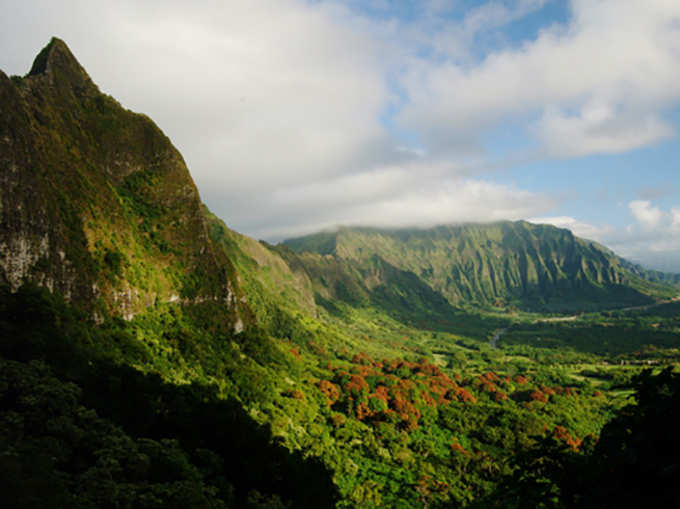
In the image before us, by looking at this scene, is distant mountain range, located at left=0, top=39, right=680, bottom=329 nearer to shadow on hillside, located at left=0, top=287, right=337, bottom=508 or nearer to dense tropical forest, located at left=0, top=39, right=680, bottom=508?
dense tropical forest, located at left=0, top=39, right=680, bottom=508

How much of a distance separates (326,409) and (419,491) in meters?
37.2

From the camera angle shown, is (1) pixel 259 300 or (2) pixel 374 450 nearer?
(2) pixel 374 450

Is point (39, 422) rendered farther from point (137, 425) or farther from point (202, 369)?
point (202, 369)

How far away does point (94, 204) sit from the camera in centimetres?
8281

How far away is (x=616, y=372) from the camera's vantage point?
561ft

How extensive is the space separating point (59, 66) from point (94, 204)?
4695cm

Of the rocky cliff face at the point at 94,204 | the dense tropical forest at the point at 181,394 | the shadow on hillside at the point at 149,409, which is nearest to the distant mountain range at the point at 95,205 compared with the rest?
the rocky cliff face at the point at 94,204

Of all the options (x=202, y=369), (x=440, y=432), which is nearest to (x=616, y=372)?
(x=440, y=432)

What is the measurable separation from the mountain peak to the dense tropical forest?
61 centimetres

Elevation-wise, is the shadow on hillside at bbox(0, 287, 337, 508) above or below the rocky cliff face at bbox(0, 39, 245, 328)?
below

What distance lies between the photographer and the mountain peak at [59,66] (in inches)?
3634

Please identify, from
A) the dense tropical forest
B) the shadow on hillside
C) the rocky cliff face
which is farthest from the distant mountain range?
the shadow on hillside

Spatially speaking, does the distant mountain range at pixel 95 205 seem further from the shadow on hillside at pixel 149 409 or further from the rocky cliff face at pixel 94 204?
the shadow on hillside at pixel 149 409

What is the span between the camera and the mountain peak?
303 feet
